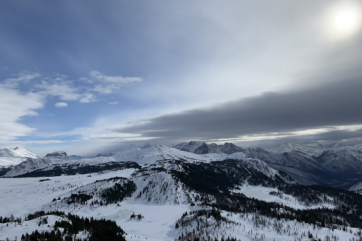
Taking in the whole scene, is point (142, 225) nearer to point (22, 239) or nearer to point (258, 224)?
point (258, 224)

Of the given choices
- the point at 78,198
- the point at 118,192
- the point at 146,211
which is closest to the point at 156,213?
the point at 146,211

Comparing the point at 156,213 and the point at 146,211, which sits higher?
the point at 156,213

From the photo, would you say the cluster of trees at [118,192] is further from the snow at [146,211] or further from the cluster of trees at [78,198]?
the cluster of trees at [78,198]

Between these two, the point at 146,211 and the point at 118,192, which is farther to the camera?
the point at 118,192

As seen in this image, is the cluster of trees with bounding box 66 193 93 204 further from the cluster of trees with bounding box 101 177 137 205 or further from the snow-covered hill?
the cluster of trees with bounding box 101 177 137 205

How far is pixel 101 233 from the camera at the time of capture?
26.9m

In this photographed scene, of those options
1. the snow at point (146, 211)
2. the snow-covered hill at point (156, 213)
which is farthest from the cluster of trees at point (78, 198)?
the snow at point (146, 211)

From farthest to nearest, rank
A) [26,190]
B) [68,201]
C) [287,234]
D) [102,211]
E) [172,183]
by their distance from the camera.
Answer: [172,183], [26,190], [68,201], [102,211], [287,234]

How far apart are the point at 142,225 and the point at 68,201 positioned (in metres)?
43.3

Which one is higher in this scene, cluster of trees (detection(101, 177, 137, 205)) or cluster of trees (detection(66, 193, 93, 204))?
cluster of trees (detection(66, 193, 93, 204))

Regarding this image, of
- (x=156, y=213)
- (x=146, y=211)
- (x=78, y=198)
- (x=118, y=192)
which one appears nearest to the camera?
(x=156, y=213)

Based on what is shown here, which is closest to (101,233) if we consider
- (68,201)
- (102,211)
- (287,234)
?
(287,234)

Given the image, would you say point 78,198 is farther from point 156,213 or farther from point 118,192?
point 156,213

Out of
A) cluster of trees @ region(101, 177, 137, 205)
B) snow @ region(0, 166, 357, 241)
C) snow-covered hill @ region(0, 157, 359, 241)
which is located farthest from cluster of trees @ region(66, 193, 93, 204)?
cluster of trees @ region(101, 177, 137, 205)
